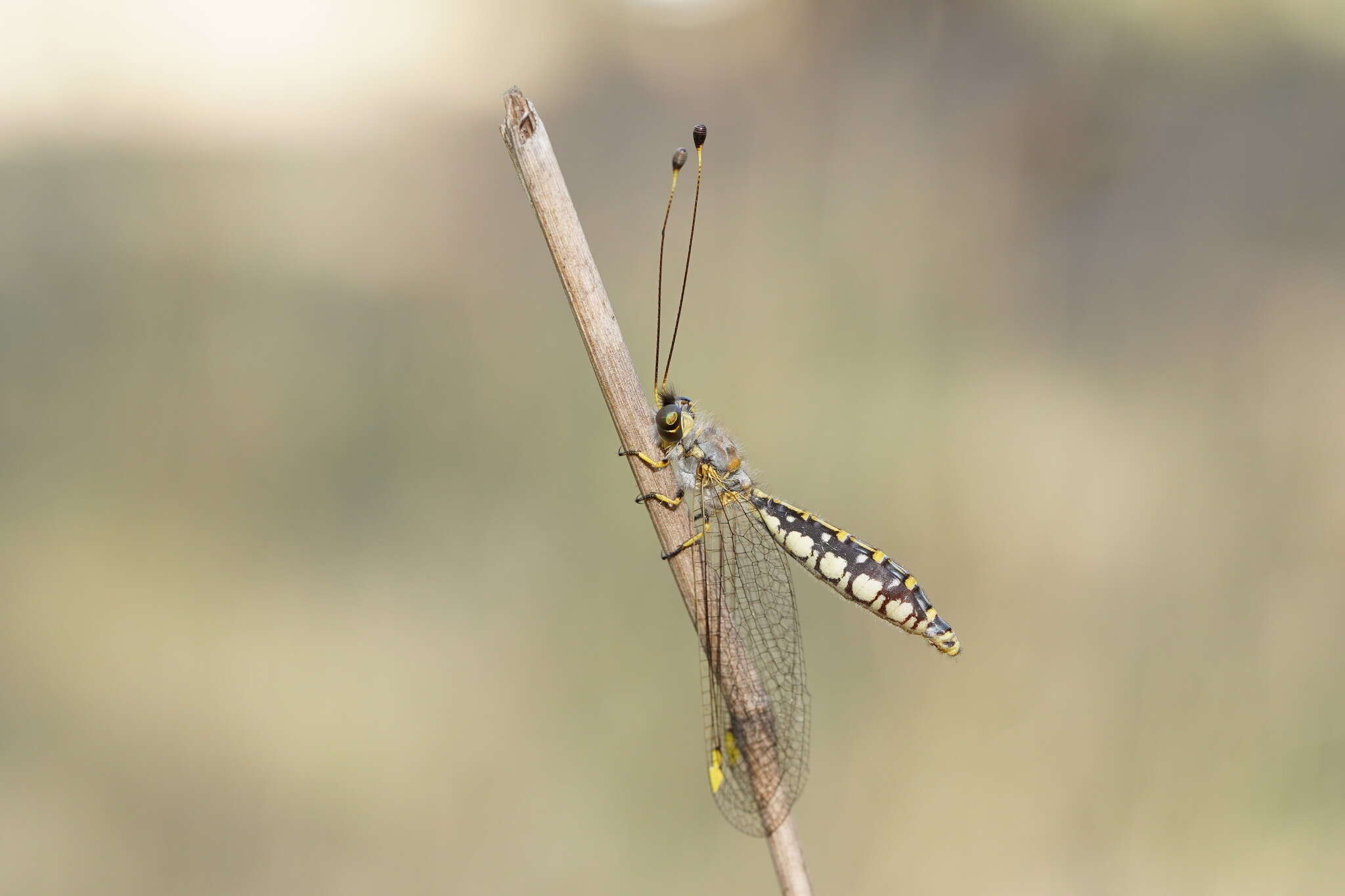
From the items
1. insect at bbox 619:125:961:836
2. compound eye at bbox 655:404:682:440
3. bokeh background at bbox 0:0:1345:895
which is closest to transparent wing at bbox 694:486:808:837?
insect at bbox 619:125:961:836

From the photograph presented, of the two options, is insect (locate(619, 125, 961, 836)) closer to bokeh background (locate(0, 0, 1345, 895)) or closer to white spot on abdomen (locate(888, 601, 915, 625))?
white spot on abdomen (locate(888, 601, 915, 625))

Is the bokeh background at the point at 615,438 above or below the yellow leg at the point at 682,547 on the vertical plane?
above

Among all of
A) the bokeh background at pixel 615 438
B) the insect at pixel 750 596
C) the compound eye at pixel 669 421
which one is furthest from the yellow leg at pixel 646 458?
the bokeh background at pixel 615 438

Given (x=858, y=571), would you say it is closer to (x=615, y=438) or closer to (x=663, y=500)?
(x=663, y=500)

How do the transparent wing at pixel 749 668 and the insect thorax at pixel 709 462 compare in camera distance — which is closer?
the transparent wing at pixel 749 668

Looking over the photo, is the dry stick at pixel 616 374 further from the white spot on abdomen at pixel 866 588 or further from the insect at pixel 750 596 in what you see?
the white spot on abdomen at pixel 866 588

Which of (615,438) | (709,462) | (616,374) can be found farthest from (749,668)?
(615,438)
